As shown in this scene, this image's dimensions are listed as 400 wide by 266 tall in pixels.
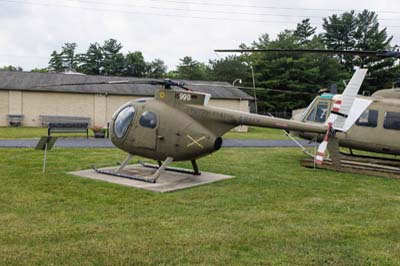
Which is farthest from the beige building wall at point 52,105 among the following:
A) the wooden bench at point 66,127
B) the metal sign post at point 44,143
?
the metal sign post at point 44,143

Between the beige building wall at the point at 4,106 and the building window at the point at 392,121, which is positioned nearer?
the building window at the point at 392,121

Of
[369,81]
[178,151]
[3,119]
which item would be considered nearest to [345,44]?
[369,81]

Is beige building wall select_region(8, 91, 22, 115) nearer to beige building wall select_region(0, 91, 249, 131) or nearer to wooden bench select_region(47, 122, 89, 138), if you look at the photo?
beige building wall select_region(0, 91, 249, 131)

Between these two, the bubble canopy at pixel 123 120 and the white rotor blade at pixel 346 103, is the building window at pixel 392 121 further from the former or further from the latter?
the bubble canopy at pixel 123 120

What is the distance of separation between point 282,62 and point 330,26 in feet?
59.1

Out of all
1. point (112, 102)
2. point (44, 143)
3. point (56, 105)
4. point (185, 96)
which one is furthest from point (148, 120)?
point (112, 102)

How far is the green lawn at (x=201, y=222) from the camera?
412cm

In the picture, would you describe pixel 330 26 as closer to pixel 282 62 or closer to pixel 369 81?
pixel 369 81

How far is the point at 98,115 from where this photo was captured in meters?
26.4

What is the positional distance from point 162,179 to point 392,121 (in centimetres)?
697

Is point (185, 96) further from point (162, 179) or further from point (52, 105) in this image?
point (52, 105)

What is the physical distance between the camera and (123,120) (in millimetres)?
8461

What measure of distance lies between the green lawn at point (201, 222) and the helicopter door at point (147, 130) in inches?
47.6

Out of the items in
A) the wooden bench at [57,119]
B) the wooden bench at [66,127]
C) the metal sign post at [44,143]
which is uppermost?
the metal sign post at [44,143]
